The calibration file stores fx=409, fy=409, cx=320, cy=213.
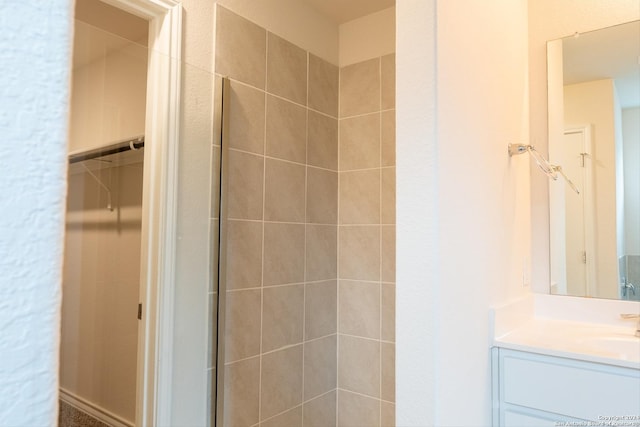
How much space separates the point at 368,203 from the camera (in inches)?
93.3

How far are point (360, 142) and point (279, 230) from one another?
0.77 metres

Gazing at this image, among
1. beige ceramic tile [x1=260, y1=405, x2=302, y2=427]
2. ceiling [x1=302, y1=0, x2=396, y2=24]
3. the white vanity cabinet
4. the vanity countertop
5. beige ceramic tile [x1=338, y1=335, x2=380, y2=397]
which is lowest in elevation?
beige ceramic tile [x1=260, y1=405, x2=302, y2=427]

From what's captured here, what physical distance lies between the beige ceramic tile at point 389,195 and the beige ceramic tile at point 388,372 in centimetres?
70

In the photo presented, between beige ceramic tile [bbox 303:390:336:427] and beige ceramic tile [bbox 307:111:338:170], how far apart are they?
4.30ft

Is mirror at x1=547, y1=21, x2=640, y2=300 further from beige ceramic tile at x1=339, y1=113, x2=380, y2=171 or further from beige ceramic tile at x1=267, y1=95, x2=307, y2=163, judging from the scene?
beige ceramic tile at x1=267, y1=95, x2=307, y2=163

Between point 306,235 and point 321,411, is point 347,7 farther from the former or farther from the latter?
point 321,411

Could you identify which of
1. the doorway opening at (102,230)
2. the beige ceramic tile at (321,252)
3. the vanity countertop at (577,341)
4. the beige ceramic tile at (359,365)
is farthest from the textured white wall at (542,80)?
the doorway opening at (102,230)

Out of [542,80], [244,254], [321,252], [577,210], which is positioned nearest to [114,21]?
[244,254]

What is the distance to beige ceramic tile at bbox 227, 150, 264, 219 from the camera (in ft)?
5.83

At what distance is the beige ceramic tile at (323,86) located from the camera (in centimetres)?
230

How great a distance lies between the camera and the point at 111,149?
1288mm

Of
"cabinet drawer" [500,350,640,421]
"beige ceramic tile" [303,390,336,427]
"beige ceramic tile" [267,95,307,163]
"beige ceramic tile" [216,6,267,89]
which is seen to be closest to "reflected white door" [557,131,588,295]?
"cabinet drawer" [500,350,640,421]

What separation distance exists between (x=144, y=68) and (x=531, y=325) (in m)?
1.86

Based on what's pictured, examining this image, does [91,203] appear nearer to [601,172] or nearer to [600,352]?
[600,352]
